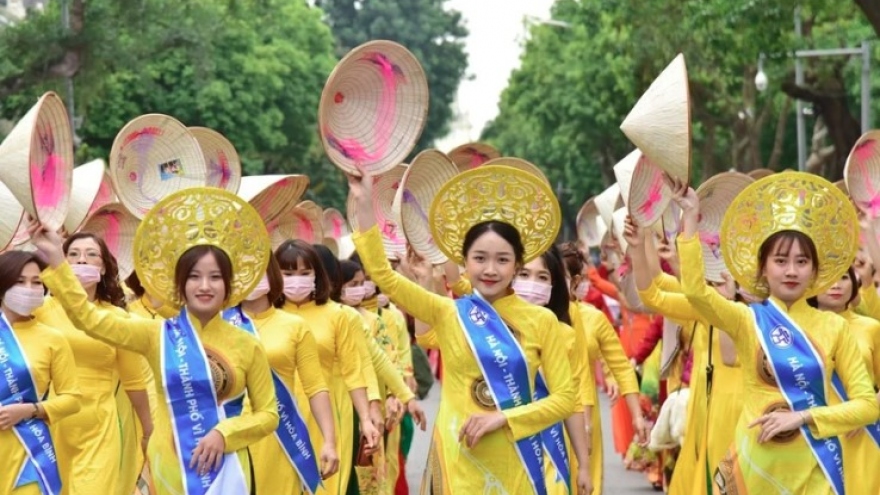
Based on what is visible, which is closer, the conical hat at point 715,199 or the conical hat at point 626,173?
the conical hat at point 626,173

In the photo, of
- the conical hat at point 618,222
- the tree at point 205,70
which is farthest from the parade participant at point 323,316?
the tree at point 205,70

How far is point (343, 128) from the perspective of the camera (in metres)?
8.48

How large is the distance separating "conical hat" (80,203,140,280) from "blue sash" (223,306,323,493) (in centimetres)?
270

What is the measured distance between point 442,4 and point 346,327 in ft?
251

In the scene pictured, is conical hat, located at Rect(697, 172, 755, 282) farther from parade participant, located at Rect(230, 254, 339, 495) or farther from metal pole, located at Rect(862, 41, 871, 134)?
metal pole, located at Rect(862, 41, 871, 134)

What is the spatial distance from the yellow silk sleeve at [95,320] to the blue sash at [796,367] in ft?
7.41

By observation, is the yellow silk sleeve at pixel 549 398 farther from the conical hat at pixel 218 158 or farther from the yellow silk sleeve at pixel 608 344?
the conical hat at pixel 218 158

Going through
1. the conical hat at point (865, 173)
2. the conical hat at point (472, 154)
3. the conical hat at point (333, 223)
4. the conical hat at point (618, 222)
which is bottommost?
the conical hat at point (865, 173)

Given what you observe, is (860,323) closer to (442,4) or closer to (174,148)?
(174,148)

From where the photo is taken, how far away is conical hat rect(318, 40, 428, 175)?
27.4ft

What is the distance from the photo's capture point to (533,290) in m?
9.74

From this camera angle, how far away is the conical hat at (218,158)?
12.0 meters

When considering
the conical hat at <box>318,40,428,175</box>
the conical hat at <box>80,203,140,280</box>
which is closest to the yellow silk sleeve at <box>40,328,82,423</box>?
the conical hat at <box>318,40,428,175</box>

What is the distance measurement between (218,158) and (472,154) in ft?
9.50
